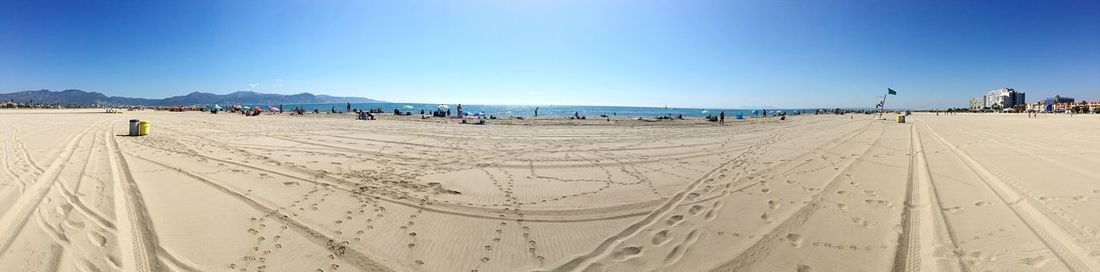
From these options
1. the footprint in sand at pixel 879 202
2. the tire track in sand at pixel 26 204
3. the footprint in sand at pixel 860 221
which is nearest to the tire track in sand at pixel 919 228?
the footprint in sand at pixel 879 202

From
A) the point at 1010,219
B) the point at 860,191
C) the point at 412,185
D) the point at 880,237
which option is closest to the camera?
the point at 880,237

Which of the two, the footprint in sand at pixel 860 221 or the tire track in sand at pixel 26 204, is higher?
the tire track in sand at pixel 26 204

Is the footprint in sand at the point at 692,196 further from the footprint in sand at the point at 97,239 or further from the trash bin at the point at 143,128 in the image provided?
the trash bin at the point at 143,128

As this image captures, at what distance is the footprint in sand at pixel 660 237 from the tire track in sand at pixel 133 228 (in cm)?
475

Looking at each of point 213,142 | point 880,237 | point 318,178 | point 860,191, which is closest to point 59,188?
point 318,178

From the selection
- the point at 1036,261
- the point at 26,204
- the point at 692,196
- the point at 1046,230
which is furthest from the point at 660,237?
the point at 26,204

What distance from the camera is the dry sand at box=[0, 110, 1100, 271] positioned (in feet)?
13.0

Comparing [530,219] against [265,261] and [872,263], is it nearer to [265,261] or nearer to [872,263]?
[265,261]

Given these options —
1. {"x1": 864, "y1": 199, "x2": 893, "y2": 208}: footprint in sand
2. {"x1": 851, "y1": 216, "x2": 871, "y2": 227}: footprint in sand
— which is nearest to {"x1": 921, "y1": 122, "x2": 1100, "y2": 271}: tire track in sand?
{"x1": 864, "y1": 199, "x2": 893, "y2": 208}: footprint in sand

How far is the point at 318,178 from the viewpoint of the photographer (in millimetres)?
7703

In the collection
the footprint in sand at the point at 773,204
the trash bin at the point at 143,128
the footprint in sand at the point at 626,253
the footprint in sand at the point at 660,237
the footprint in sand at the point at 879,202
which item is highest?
the trash bin at the point at 143,128

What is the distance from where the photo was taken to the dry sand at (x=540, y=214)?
397 centimetres

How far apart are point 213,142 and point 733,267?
16085 mm

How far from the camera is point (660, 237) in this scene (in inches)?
184
